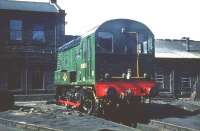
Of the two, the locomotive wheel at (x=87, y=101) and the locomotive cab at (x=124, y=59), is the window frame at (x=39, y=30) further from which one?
the locomotive cab at (x=124, y=59)

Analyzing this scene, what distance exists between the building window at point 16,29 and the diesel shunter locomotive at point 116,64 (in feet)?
52.9

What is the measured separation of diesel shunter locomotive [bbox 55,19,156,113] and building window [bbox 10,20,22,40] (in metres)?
16.1

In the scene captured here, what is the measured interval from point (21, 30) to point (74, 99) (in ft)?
50.0

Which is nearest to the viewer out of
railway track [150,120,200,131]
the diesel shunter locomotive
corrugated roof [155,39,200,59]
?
railway track [150,120,200,131]

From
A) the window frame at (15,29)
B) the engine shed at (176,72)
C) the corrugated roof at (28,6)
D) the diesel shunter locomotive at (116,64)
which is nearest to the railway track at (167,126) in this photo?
the diesel shunter locomotive at (116,64)

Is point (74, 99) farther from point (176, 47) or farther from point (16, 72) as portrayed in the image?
point (176, 47)

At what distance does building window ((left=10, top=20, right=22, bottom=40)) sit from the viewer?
102 feet

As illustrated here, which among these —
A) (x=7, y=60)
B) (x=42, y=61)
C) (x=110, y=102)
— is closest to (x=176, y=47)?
(x=42, y=61)

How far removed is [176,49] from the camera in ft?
131

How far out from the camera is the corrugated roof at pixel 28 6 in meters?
31.7

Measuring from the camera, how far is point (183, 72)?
35344 mm

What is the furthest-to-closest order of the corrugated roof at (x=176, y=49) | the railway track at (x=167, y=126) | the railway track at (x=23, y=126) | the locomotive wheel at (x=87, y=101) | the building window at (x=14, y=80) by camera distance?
1. the corrugated roof at (x=176, y=49)
2. the building window at (x=14, y=80)
3. the locomotive wheel at (x=87, y=101)
4. the railway track at (x=23, y=126)
5. the railway track at (x=167, y=126)

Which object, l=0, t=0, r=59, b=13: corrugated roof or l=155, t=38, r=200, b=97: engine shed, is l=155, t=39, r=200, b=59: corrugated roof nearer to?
l=155, t=38, r=200, b=97: engine shed

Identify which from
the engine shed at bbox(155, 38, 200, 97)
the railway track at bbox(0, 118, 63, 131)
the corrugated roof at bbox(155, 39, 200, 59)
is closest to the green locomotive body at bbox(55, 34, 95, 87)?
the railway track at bbox(0, 118, 63, 131)
